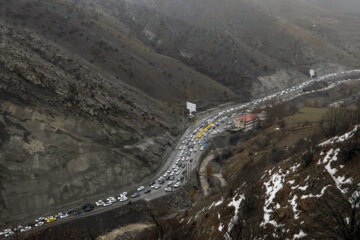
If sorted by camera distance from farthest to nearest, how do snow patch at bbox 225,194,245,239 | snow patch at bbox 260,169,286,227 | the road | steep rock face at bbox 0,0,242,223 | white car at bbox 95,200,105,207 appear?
1. the road
2. white car at bbox 95,200,105,207
3. steep rock face at bbox 0,0,242,223
4. snow patch at bbox 225,194,245,239
5. snow patch at bbox 260,169,286,227

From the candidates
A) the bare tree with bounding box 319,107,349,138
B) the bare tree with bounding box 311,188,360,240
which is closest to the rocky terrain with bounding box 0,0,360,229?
the bare tree with bounding box 319,107,349,138

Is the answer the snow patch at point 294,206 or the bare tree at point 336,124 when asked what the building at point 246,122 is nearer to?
the bare tree at point 336,124

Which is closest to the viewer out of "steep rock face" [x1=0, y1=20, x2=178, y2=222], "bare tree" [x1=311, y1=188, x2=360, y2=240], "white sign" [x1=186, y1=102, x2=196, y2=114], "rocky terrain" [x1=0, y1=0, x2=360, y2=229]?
"bare tree" [x1=311, y1=188, x2=360, y2=240]

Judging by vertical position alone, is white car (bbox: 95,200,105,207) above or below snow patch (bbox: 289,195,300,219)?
below

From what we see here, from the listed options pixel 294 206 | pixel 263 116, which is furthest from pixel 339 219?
pixel 263 116

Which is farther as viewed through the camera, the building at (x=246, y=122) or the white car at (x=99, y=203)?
the building at (x=246, y=122)

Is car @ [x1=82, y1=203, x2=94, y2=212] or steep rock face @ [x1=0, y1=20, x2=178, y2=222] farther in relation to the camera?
steep rock face @ [x1=0, y1=20, x2=178, y2=222]

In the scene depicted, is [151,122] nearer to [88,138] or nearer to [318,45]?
[88,138]

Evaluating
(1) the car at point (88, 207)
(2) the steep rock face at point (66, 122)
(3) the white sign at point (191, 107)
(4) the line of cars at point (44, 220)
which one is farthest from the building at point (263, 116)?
(4) the line of cars at point (44, 220)

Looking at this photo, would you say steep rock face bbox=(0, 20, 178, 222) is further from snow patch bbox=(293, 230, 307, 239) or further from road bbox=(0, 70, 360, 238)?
snow patch bbox=(293, 230, 307, 239)
